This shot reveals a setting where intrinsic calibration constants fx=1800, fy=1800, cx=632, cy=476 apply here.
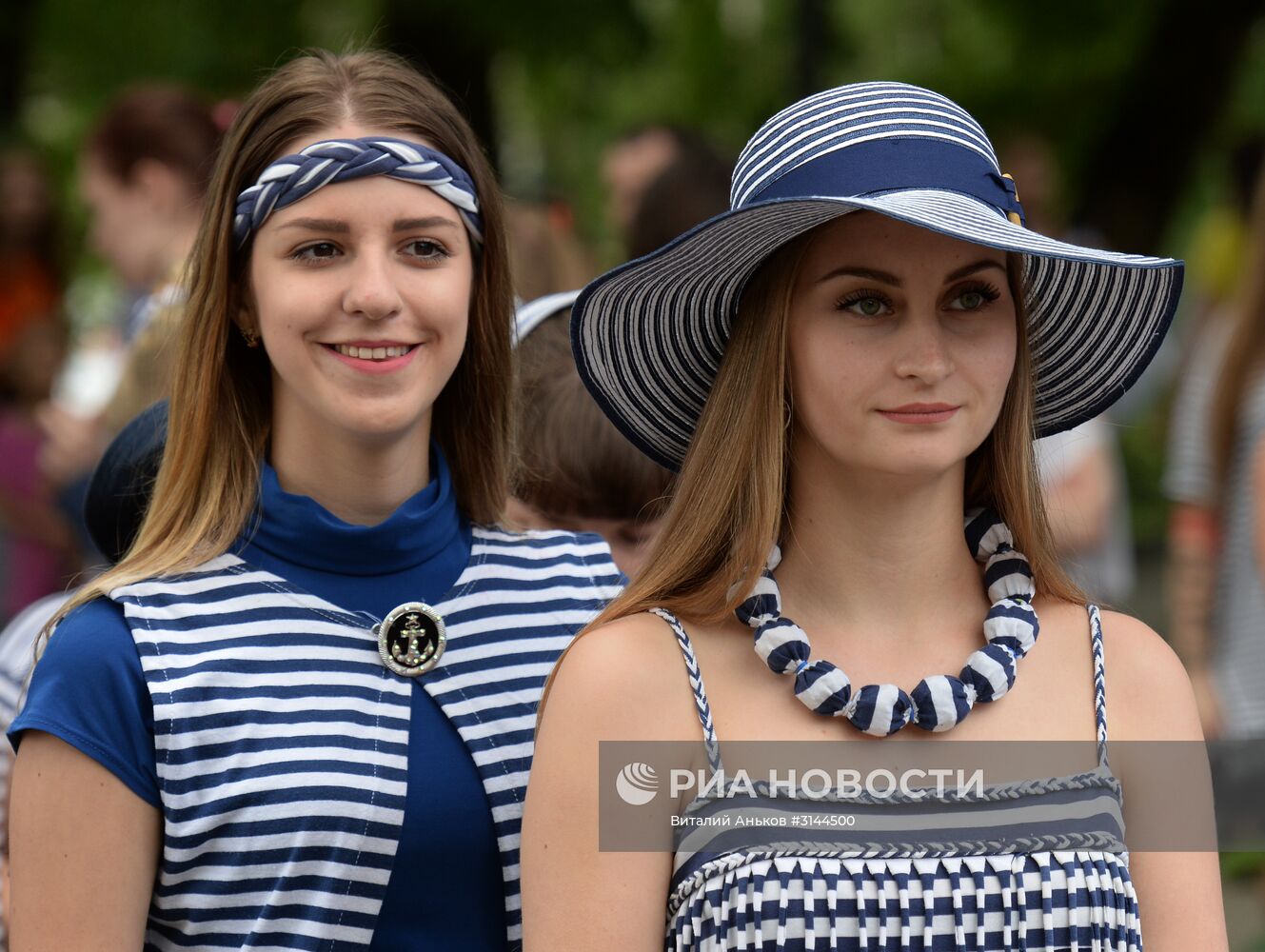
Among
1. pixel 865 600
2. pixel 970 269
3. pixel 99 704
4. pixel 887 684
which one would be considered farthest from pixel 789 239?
pixel 99 704

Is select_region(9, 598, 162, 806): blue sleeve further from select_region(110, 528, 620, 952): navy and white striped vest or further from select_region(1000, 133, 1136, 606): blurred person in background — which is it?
select_region(1000, 133, 1136, 606): blurred person in background

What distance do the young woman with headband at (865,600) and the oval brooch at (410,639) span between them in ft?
1.21

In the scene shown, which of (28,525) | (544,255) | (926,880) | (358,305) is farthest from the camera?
(544,255)

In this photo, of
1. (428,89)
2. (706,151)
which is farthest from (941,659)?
(706,151)

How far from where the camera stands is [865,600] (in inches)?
101

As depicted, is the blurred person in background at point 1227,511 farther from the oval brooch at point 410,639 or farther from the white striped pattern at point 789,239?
the oval brooch at point 410,639

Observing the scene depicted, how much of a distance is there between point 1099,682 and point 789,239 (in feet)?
2.47

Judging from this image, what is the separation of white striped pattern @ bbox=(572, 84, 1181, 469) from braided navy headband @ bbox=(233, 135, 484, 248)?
13.7 inches

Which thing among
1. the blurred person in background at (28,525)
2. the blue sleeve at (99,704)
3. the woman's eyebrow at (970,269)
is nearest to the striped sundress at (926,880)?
the woman's eyebrow at (970,269)

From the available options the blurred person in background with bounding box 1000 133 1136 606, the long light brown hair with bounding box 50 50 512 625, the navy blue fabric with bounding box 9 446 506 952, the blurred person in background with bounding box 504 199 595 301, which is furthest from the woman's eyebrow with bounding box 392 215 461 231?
the blurred person in background with bounding box 504 199 595 301

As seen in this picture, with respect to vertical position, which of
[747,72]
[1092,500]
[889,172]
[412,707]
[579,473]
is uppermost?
[747,72]

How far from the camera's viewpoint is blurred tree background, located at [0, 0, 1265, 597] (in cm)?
901

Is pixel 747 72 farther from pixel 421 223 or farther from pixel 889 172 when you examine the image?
pixel 889 172

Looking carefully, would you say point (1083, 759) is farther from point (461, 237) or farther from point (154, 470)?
point (154, 470)
